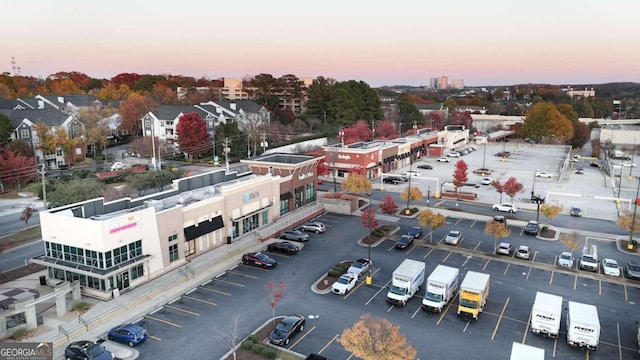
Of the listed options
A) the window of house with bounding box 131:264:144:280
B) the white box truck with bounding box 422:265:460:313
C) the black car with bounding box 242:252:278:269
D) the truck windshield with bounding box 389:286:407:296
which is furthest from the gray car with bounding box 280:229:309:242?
the white box truck with bounding box 422:265:460:313

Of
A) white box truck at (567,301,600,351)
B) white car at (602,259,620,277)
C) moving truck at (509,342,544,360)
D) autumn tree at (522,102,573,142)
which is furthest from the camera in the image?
autumn tree at (522,102,573,142)

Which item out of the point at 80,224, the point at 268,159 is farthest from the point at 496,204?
the point at 80,224

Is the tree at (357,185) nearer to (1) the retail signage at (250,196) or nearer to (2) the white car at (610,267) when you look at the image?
(1) the retail signage at (250,196)

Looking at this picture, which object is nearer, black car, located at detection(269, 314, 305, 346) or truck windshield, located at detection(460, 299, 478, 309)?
black car, located at detection(269, 314, 305, 346)

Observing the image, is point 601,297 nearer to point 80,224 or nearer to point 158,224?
point 158,224

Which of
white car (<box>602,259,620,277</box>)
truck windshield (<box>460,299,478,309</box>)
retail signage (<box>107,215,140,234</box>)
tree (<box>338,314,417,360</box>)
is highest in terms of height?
retail signage (<box>107,215,140,234</box>)

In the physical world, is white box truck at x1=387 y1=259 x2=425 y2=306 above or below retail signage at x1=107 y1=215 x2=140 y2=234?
below

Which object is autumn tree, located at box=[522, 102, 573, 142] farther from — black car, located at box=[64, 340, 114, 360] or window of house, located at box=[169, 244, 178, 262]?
black car, located at box=[64, 340, 114, 360]
